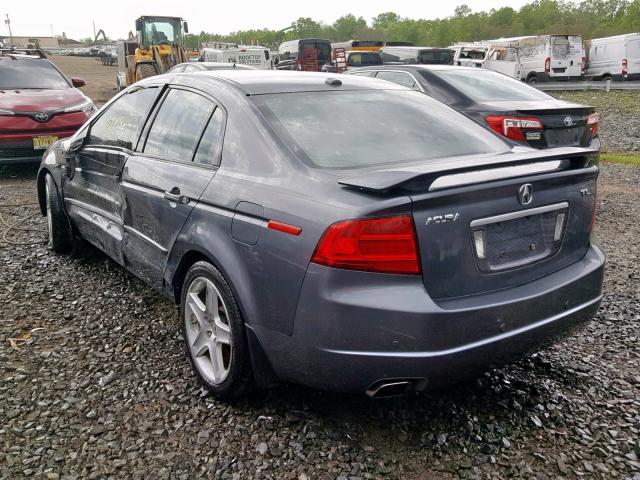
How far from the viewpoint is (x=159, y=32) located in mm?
20938

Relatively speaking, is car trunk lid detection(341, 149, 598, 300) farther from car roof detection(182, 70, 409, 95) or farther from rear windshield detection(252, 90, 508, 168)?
car roof detection(182, 70, 409, 95)

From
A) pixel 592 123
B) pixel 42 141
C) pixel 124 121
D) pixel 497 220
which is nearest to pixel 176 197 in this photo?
pixel 124 121

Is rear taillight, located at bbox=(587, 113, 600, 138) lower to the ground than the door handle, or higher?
higher

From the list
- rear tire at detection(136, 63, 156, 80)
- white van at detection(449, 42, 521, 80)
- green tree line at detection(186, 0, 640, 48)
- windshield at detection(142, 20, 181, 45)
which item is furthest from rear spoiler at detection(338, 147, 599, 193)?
green tree line at detection(186, 0, 640, 48)

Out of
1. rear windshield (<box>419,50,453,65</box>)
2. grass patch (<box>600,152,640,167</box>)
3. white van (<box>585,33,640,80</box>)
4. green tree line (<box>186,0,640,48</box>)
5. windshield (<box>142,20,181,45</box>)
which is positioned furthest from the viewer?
green tree line (<box>186,0,640,48</box>)

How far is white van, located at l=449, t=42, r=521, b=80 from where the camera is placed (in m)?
23.5

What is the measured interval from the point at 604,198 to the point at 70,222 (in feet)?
19.8

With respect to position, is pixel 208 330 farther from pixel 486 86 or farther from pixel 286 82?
pixel 486 86

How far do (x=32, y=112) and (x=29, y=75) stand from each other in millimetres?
1731

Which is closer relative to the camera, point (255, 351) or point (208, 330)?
point (255, 351)

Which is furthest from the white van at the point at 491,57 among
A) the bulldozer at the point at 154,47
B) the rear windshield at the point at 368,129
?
the rear windshield at the point at 368,129

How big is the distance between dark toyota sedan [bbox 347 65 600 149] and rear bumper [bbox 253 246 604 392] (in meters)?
3.19

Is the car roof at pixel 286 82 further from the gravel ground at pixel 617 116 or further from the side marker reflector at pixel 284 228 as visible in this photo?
the gravel ground at pixel 617 116

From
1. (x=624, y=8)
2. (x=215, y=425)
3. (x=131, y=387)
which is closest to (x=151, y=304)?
(x=131, y=387)
